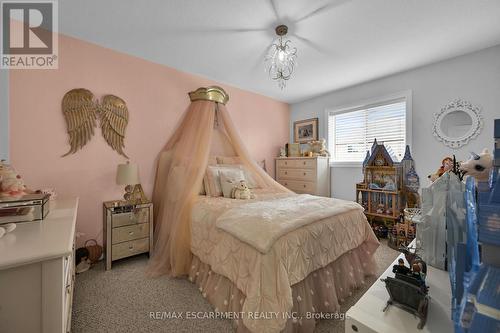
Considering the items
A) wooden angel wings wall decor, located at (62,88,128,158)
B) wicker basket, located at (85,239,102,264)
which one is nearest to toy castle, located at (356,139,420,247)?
wooden angel wings wall decor, located at (62,88,128,158)

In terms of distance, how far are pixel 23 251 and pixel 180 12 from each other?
2.15 m

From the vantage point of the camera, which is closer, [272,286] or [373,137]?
[272,286]

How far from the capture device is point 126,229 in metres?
2.37

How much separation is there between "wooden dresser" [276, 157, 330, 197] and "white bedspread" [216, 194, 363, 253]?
1773 mm

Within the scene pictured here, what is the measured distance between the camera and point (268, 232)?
1.37 metres

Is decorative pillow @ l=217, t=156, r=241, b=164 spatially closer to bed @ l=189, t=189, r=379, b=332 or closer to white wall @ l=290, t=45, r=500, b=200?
bed @ l=189, t=189, r=379, b=332

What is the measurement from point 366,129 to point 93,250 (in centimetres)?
451

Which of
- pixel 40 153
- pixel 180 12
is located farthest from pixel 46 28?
pixel 180 12

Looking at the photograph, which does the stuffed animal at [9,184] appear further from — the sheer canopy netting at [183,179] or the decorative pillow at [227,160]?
the decorative pillow at [227,160]

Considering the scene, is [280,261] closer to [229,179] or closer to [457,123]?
[229,179]

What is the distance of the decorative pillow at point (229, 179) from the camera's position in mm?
2655

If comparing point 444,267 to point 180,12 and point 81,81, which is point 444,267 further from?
point 81,81

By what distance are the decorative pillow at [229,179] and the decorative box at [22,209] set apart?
67.1 inches

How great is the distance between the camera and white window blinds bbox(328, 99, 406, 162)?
3.23 meters
